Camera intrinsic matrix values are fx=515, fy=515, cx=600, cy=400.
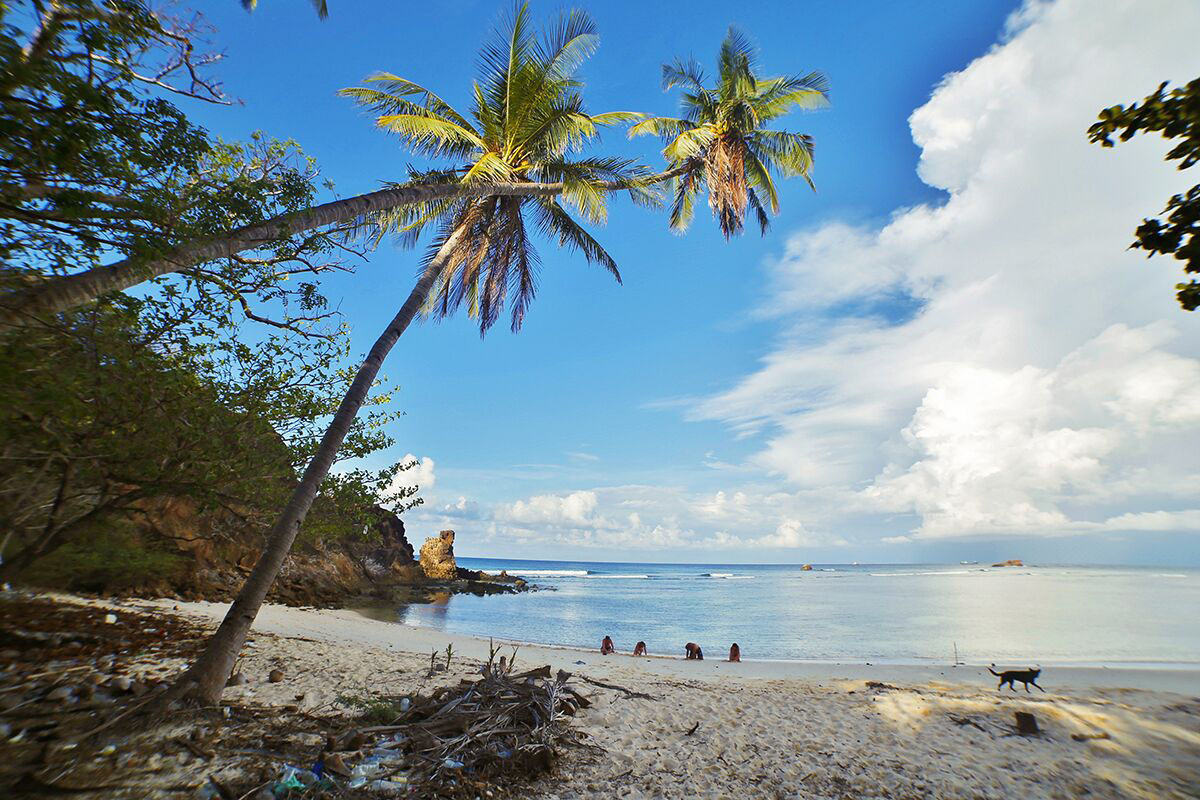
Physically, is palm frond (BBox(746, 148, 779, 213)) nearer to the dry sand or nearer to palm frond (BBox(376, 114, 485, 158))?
palm frond (BBox(376, 114, 485, 158))

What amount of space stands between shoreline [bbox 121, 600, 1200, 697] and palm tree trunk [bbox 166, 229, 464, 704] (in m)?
5.44

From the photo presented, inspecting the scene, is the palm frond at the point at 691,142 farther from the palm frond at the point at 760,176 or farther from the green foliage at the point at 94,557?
the green foliage at the point at 94,557

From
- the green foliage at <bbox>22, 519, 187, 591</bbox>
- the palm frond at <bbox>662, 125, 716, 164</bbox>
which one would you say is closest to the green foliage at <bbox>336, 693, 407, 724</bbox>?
the green foliage at <bbox>22, 519, 187, 591</bbox>

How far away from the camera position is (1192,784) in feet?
15.1

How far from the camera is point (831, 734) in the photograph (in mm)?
5883

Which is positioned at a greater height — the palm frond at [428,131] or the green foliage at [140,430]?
the palm frond at [428,131]

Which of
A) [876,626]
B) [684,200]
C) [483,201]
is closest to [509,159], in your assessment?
[483,201]

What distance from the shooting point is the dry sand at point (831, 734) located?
14.8 ft

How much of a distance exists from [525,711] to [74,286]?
5299mm

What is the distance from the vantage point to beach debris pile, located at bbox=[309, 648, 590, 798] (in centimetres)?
387

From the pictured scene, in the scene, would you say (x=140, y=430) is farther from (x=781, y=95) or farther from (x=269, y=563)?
(x=781, y=95)

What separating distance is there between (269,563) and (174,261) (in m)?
3.29

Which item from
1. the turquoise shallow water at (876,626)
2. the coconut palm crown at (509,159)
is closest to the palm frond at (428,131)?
the coconut palm crown at (509,159)

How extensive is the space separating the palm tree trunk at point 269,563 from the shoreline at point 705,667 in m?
5.44
